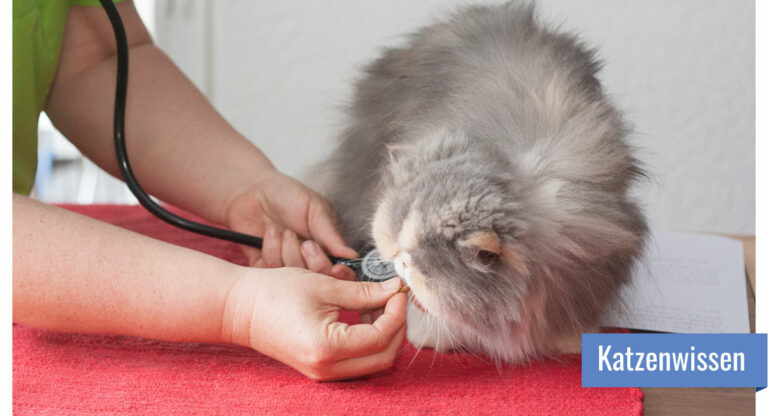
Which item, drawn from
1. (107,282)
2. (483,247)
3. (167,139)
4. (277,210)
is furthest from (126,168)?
(483,247)

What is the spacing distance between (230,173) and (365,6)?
0.51 m

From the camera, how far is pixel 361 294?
0.65 meters

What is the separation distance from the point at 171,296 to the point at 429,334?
1.00 ft

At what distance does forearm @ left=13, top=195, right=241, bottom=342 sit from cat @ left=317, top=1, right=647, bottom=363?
217 millimetres

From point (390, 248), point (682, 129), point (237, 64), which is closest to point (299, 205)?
point (390, 248)

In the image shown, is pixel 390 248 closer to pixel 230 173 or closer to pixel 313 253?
pixel 313 253

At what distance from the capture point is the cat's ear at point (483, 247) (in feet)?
2.09

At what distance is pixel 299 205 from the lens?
3.26 ft

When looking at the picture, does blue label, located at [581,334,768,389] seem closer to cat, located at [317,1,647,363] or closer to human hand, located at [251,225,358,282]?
cat, located at [317,1,647,363]

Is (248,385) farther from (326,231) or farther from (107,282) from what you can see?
(326,231)

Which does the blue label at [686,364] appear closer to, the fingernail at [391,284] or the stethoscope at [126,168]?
the fingernail at [391,284]

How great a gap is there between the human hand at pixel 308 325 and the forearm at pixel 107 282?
23 millimetres

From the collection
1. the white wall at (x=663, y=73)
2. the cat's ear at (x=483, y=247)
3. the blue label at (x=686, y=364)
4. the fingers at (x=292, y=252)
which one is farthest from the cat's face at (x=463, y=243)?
the white wall at (x=663, y=73)
